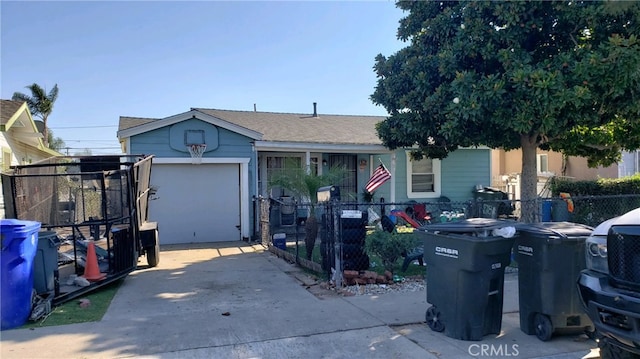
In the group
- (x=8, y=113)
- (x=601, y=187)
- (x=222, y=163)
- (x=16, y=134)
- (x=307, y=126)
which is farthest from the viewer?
(x=307, y=126)

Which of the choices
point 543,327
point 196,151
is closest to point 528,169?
point 543,327

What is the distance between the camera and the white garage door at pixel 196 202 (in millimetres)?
12062

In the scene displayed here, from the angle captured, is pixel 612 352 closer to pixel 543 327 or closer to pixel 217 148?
pixel 543 327

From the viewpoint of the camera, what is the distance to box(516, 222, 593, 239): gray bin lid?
4586mm

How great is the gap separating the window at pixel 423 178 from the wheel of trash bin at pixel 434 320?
10554 millimetres

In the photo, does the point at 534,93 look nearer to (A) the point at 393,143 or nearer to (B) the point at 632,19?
(B) the point at 632,19

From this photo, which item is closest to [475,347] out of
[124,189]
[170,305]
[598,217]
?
[170,305]

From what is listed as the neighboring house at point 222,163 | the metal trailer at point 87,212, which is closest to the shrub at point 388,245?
the metal trailer at point 87,212

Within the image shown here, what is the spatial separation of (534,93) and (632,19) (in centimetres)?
227

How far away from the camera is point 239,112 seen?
56.0 feet

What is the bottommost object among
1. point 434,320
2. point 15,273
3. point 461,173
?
point 434,320

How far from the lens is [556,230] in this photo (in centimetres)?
465

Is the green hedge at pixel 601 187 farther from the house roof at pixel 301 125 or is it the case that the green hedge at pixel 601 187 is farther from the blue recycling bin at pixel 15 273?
the blue recycling bin at pixel 15 273

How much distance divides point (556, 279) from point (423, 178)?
37.1 ft
